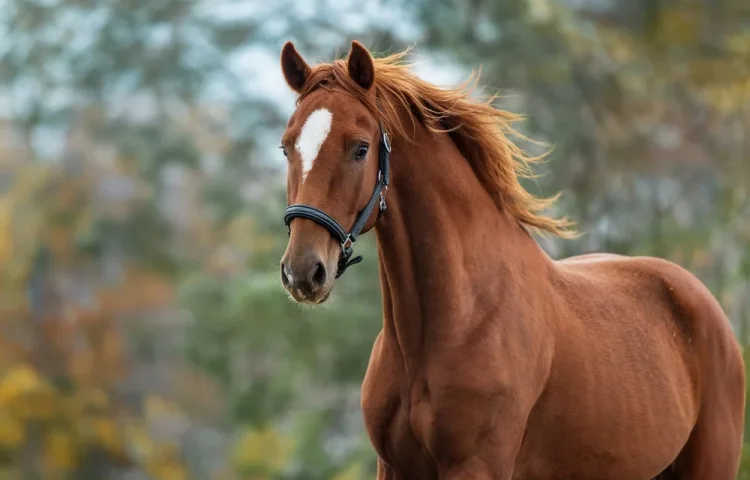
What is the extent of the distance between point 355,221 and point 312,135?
327mm

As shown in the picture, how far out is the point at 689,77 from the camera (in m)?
14.0

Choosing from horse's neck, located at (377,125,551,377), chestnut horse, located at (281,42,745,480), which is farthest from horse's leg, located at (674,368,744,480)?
horse's neck, located at (377,125,551,377)

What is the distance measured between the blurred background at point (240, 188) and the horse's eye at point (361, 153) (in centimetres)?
561

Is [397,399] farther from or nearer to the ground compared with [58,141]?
nearer to the ground

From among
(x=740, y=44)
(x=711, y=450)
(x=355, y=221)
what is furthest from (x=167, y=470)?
(x=355, y=221)

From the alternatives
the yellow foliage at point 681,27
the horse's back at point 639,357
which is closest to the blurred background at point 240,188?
the yellow foliage at point 681,27

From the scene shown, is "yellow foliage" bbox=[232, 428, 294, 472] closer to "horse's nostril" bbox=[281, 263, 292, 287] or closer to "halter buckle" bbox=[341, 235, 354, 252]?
"halter buckle" bbox=[341, 235, 354, 252]

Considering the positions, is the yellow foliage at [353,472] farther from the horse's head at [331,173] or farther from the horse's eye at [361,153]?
the horse's eye at [361,153]

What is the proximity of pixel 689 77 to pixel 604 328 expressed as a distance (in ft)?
36.1

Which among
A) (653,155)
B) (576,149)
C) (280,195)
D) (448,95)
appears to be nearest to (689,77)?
(653,155)

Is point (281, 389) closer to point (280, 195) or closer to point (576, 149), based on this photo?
point (280, 195)

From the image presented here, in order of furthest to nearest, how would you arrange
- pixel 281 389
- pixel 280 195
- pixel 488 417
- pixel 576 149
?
pixel 281 389 → pixel 280 195 → pixel 576 149 → pixel 488 417

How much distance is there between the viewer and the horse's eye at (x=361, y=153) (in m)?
3.28

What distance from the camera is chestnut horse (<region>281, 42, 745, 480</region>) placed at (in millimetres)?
3287
